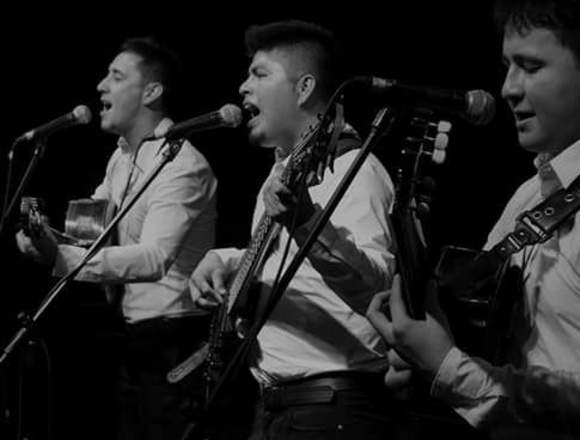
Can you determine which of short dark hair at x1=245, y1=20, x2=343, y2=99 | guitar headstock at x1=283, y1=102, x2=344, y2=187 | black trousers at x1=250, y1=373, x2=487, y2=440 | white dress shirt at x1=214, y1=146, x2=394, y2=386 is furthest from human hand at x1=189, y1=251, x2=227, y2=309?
guitar headstock at x1=283, y1=102, x2=344, y2=187

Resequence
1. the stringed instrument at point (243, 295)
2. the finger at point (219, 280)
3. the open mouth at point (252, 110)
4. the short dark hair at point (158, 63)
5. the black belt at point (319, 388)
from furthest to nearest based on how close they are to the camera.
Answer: the short dark hair at point (158, 63), the open mouth at point (252, 110), the finger at point (219, 280), the black belt at point (319, 388), the stringed instrument at point (243, 295)

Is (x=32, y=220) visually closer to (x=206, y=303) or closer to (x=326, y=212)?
(x=206, y=303)

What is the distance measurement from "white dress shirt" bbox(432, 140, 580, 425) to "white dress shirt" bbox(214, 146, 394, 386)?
59cm

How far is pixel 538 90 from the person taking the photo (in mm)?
1884

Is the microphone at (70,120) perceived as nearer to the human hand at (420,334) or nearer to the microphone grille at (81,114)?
the microphone grille at (81,114)

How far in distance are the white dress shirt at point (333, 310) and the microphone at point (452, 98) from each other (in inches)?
29.9

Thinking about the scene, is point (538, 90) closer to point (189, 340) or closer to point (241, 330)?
point (241, 330)

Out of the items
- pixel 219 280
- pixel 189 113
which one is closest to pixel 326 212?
pixel 219 280

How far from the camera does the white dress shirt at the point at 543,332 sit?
173 cm

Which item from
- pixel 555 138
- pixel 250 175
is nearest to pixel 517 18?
pixel 555 138

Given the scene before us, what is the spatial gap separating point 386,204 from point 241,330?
1.67 ft

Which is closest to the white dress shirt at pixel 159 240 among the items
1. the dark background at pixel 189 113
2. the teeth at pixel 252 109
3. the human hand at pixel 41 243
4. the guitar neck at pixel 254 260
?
the human hand at pixel 41 243

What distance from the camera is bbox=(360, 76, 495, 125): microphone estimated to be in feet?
5.47

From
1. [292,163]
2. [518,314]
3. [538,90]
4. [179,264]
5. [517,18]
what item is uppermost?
[517,18]
